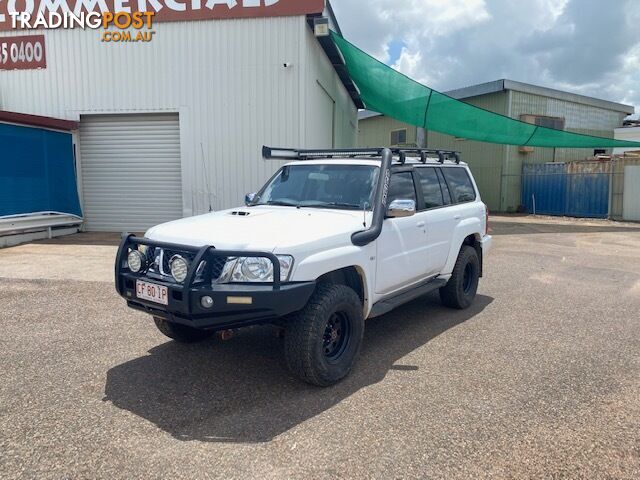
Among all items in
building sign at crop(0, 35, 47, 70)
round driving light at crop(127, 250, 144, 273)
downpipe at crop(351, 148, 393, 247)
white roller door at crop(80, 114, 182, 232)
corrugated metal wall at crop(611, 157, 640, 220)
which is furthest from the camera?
corrugated metal wall at crop(611, 157, 640, 220)

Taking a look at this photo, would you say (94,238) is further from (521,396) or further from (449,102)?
(521,396)

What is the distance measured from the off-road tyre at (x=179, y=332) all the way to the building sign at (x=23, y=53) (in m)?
11.6

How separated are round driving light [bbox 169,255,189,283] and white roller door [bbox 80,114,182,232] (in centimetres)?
1019

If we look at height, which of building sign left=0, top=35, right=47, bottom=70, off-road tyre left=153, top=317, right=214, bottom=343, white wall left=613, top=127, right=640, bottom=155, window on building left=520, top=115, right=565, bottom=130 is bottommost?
off-road tyre left=153, top=317, right=214, bottom=343

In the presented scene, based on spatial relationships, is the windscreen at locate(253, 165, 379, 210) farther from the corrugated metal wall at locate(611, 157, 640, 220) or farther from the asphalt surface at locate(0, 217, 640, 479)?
the corrugated metal wall at locate(611, 157, 640, 220)

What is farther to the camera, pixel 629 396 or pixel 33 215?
pixel 33 215

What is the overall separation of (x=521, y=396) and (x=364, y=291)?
4.81 feet

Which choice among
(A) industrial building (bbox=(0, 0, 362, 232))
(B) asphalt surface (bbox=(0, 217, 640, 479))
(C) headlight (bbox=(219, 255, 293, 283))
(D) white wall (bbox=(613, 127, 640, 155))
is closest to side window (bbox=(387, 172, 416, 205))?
(B) asphalt surface (bbox=(0, 217, 640, 479))

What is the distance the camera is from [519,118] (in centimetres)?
2092

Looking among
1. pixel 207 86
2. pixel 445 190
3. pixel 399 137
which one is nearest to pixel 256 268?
pixel 445 190

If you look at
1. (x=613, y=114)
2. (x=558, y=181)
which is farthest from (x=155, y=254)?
(x=613, y=114)

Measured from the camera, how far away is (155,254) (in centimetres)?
394

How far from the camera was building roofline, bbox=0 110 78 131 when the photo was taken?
11117 millimetres

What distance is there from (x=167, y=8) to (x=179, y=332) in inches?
408
